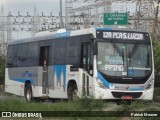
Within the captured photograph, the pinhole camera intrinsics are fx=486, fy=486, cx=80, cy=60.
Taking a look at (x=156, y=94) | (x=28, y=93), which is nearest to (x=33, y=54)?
(x=28, y=93)

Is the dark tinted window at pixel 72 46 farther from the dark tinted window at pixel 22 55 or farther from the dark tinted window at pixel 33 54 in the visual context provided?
the dark tinted window at pixel 22 55

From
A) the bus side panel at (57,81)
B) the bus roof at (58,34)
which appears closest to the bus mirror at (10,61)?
the bus roof at (58,34)

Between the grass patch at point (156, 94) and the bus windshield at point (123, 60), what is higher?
the bus windshield at point (123, 60)

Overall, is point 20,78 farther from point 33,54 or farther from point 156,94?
point 156,94

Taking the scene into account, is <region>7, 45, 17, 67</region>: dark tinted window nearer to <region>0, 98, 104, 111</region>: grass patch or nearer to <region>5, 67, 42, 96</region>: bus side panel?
<region>5, 67, 42, 96</region>: bus side panel

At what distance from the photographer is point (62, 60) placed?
850 inches

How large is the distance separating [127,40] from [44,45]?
207 inches

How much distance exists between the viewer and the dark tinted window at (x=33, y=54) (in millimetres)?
24005

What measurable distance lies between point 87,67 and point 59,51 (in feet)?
9.50

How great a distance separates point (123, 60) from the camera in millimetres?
19234

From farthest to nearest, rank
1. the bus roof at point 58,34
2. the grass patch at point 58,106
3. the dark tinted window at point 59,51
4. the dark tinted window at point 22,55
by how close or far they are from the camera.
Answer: the dark tinted window at point 22,55 → the dark tinted window at point 59,51 → the bus roof at point 58,34 → the grass patch at point 58,106

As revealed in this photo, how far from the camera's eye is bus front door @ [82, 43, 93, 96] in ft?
62.8

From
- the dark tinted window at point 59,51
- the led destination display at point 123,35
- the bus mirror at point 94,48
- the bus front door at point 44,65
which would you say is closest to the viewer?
the bus mirror at point 94,48

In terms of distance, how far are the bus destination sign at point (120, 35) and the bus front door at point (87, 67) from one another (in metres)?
0.66
